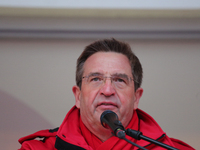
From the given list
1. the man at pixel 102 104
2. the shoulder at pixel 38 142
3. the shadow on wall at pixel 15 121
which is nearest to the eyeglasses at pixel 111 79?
the man at pixel 102 104

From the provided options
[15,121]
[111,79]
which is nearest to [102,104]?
[111,79]

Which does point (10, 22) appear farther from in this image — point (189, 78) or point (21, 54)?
point (189, 78)

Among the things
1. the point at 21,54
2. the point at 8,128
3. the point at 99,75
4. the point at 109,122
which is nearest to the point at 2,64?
the point at 21,54

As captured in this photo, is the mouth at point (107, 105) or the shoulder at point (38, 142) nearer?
the mouth at point (107, 105)

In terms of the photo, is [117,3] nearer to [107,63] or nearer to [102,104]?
[107,63]

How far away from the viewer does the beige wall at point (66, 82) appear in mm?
2301

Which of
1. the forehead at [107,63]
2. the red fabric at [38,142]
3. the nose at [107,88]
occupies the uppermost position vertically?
the forehead at [107,63]

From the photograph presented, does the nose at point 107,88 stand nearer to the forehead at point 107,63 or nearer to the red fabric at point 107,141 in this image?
the forehead at point 107,63

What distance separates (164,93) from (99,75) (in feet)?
3.52

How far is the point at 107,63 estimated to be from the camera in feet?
5.31

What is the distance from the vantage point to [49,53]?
7.74ft

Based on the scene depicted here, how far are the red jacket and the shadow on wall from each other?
0.59 m

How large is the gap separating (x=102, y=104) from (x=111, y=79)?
0.20 meters

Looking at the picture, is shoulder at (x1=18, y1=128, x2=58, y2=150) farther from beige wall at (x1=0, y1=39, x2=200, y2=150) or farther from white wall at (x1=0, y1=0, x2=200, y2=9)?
white wall at (x1=0, y1=0, x2=200, y2=9)
